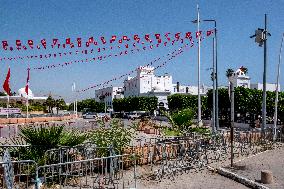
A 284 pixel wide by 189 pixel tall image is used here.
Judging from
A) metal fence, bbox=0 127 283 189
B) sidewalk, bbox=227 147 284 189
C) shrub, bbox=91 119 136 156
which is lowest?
sidewalk, bbox=227 147 284 189

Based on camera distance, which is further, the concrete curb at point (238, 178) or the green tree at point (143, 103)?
the green tree at point (143, 103)

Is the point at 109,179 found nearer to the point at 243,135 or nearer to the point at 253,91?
the point at 243,135

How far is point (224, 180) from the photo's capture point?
41.6 feet

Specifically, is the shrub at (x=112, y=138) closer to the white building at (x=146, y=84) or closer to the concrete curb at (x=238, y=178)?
the concrete curb at (x=238, y=178)

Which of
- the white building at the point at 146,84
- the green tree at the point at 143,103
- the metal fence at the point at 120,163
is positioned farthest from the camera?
the white building at the point at 146,84

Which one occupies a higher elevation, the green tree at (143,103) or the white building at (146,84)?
the white building at (146,84)

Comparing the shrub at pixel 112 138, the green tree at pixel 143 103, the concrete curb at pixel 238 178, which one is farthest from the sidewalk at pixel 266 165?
the green tree at pixel 143 103

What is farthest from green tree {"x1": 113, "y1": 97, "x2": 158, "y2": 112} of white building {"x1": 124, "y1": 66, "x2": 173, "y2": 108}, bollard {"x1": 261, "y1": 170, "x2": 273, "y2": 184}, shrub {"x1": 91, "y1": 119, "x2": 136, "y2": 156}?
bollard {"x1": 261, "y1": 170, "x2": 273, "y2": 184}

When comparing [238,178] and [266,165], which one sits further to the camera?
[266,165]

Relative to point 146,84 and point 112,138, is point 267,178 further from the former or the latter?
point 146,84

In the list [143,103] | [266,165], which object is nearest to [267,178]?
[266,165]

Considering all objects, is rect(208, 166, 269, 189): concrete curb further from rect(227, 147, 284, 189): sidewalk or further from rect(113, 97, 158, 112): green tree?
rect(113, 97, 158, 112): green tree

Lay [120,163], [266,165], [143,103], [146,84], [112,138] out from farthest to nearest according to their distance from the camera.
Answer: [146,84]
[143,103]
[266,165]
[112,138]
[120,163]

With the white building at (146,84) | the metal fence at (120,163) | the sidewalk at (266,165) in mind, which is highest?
the white building at (146,84)
